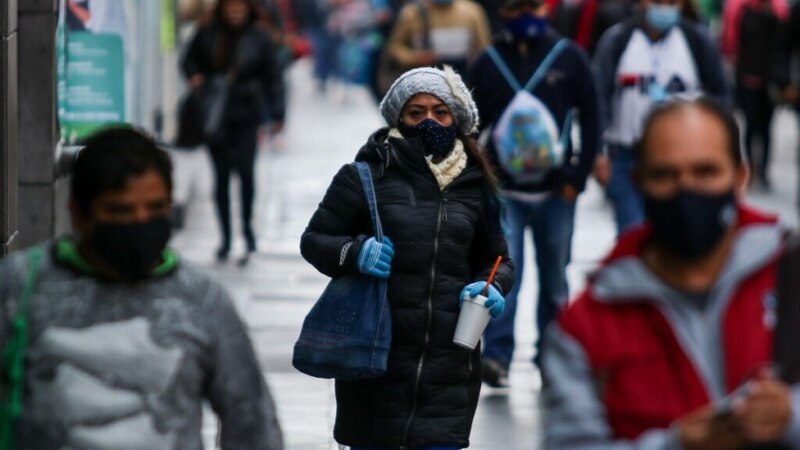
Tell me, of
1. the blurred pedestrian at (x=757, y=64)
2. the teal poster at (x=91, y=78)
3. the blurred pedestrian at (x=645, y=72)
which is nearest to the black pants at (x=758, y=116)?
the blurred pedestrian at (x=757, y=64)

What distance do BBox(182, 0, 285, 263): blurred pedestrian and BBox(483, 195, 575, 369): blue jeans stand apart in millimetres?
3979

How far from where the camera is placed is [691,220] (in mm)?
3223

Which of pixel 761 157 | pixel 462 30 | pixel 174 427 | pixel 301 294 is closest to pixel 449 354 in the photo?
pixel 174 427

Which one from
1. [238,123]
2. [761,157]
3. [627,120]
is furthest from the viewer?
[761,157]

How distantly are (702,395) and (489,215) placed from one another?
9.59 ft

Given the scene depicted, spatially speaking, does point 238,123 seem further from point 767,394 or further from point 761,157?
point 767,394

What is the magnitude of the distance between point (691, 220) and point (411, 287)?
276cm

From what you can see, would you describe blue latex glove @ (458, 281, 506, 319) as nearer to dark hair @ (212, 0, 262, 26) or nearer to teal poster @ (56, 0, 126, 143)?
teal poster @ (56, 0, 126, 143)

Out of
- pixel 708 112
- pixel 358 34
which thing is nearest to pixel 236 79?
pixel 708 112

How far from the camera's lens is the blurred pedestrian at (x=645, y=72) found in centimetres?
995

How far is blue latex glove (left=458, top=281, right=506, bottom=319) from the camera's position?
5949 mm

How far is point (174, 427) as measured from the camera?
3.76m

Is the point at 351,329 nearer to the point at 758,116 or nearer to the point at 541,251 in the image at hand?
the point at 541,251

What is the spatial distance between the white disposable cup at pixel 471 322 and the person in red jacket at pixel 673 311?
96.1 inches
